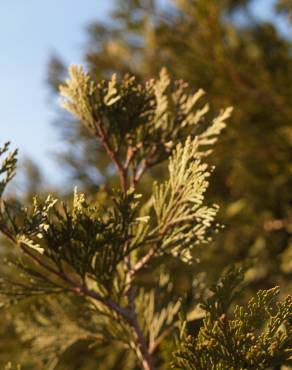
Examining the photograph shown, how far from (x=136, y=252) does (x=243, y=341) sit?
A: 126 centimetres

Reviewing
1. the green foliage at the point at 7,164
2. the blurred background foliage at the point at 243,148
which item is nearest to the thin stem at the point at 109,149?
the green foliage at the point at 7,164

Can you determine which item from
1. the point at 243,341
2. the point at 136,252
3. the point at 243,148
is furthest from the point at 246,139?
the point at 243,341

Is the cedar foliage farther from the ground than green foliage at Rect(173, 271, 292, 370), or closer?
farther from the ground

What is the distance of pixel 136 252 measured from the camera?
3.29 meters

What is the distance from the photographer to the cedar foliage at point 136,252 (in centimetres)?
219

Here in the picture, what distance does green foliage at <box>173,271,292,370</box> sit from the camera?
2.13m

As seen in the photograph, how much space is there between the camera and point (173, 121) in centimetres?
329

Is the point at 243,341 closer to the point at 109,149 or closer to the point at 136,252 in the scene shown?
the point at 136,252

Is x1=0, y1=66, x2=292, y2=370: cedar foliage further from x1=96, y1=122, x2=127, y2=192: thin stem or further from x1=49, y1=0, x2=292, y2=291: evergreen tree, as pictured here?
x1=49, y1=0, x2=292, y2=291: evergreen tree

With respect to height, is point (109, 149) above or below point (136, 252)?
above

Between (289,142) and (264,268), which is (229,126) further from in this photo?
(264,268)

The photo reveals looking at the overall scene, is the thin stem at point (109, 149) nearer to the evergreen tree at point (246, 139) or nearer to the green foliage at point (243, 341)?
the green foliage at point (243, 341)

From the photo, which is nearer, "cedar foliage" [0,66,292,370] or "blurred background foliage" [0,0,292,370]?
"cedar foliage" [0,66,292,370]

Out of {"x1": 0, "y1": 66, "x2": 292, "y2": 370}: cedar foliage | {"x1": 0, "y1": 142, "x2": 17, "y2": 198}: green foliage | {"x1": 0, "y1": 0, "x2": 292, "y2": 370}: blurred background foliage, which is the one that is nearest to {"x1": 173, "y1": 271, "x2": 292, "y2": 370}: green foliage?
{"x1": 0, "y1": 66, "x2": 292, "y2": 370}: cedar foliage
